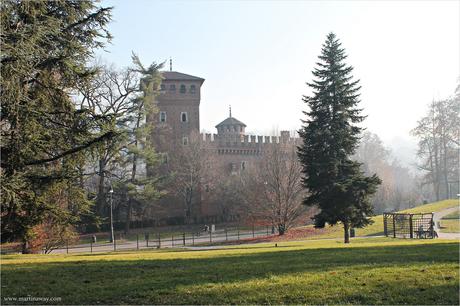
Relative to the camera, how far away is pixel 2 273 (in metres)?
8.98

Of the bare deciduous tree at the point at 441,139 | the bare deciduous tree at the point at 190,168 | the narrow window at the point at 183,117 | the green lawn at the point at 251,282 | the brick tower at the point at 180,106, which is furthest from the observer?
the narrow window at the point at 183,117

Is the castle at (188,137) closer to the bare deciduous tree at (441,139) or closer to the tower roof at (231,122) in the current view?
the tower roof at (231,122)

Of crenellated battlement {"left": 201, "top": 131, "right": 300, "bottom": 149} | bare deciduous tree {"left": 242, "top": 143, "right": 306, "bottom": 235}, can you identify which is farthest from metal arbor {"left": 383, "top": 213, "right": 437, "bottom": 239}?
crenellated battlement {"left": 201, "top": 131, "right": 300, "bottom": 149}

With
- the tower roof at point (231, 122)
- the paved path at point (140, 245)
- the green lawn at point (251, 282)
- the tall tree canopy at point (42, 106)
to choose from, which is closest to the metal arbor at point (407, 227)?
the paved path at point (140, 245)

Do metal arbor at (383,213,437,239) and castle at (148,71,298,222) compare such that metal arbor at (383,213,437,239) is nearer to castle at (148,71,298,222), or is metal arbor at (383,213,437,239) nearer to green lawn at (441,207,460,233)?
green lawn at (441,207,460,233)

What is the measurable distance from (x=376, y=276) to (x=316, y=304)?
1.92 m

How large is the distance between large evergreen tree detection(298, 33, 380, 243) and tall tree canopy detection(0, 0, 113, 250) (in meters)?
16.2

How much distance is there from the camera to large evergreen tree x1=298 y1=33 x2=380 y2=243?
84.4 feet

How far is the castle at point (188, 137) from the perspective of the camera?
55.6m

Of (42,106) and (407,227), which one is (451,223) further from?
(42,106)

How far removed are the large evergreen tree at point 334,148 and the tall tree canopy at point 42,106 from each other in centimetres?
1621

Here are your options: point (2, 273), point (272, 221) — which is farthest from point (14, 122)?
point (272, 221)

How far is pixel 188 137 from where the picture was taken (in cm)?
5722

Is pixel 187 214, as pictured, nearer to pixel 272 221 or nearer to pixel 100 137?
pixel 272 221
